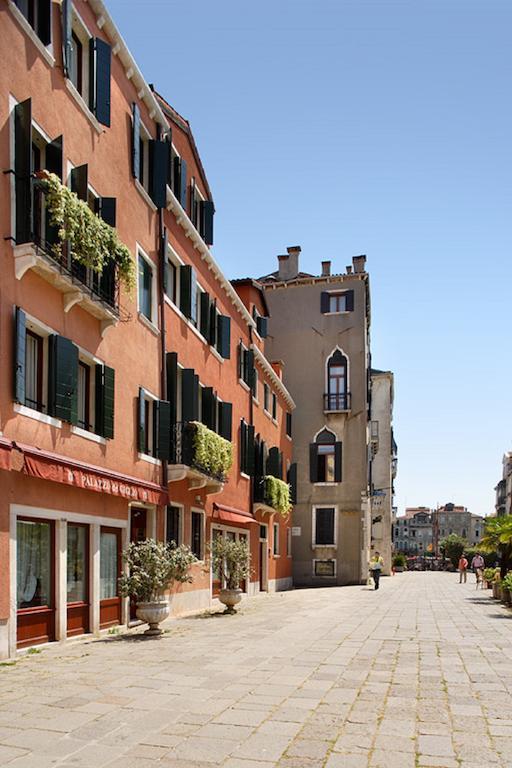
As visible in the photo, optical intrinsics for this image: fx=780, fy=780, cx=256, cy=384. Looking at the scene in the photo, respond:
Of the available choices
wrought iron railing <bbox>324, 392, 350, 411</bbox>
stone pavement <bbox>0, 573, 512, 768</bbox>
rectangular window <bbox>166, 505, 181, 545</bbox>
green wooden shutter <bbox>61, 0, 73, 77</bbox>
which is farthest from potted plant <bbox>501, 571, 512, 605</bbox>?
green wooden shutter <bbox>61, 0, 73, 77</bbox>

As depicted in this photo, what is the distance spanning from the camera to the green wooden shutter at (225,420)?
72.3 feet

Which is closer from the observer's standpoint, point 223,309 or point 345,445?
point 223,309

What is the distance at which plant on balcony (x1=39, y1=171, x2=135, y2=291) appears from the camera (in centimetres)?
1124

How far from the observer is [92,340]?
13305mm

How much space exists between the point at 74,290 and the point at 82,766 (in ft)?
25.9

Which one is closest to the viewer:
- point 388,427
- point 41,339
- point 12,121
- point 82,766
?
point 82,766

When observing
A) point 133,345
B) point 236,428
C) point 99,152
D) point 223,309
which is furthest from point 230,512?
point 99,152

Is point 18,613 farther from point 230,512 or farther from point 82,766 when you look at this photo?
point 230,512

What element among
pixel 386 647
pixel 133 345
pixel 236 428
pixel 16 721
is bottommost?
pixel 386 647

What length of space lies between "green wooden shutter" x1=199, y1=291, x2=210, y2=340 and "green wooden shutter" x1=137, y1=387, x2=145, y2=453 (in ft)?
16.9

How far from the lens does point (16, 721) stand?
22.4 ft

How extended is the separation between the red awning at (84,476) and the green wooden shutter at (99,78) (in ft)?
20.2

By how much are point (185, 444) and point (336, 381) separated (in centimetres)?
2091

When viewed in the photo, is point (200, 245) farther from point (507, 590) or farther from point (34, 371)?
point (507, 590)
